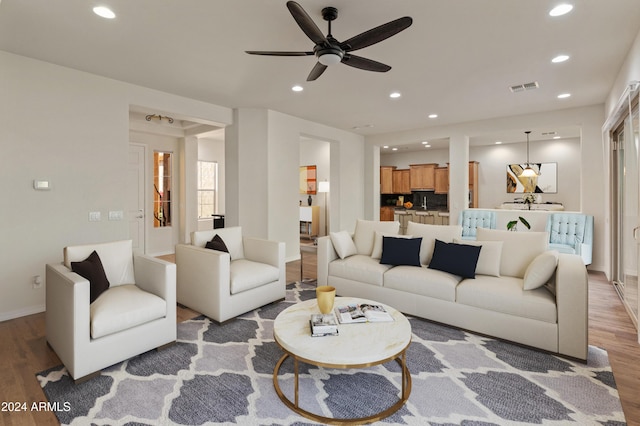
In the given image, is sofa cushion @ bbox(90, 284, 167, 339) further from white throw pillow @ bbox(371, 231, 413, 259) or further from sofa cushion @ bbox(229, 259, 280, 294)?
white throw pillow @ bbox(371, 231, 413, 259)

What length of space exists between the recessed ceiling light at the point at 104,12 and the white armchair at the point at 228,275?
220cm

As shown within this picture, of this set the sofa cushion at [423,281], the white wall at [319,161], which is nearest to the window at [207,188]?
the white wall at [319,161]

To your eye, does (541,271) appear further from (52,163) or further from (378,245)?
(52,163)

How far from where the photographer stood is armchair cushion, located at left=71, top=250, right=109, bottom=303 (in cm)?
258

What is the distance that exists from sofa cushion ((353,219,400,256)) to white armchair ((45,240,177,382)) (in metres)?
2.40

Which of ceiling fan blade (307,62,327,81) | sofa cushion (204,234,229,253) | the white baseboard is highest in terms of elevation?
ceiling fan blade (307,62,327,81)

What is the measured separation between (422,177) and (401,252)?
21.6 ft

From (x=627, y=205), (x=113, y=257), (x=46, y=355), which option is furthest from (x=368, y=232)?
(x=46, y=355)

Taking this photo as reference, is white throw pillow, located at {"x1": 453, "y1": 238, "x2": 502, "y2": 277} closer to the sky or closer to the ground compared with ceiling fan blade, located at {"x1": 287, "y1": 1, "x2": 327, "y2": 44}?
closer to the ground

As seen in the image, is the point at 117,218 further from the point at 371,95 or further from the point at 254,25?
the point at 371,95

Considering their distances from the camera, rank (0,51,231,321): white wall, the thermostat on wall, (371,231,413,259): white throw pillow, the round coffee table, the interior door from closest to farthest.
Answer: the round coffee table < (0,51,231,321): white wall < the thermostat on wall < (371,231,413,259): white throw pillow < the interior door

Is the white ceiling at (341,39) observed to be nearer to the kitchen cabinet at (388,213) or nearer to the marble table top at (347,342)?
the marble table top at (347,342)

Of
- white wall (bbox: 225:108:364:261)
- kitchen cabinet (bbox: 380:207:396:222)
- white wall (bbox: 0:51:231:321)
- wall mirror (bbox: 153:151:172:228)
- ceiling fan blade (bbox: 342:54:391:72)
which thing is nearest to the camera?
ceiling fan blade (bbox: 342:54:391:72)

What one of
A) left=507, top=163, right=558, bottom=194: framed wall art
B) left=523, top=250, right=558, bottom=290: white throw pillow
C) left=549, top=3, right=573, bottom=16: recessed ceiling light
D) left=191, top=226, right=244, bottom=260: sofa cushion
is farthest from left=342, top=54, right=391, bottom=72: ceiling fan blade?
left=507, top=163, right=558, bottom=194: framed wall art
